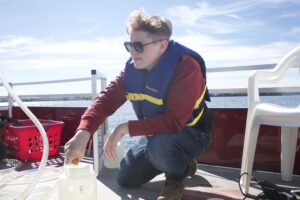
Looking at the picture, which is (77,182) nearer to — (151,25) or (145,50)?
(145,50)

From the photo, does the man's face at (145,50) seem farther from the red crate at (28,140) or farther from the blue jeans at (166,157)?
the red crate at (28,140)

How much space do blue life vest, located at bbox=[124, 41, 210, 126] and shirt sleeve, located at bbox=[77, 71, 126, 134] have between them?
0.19ft

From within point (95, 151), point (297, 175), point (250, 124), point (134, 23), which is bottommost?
point (297, 175)

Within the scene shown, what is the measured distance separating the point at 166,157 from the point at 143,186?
20.9 inches

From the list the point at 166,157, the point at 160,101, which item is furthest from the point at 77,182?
the point at 160,101

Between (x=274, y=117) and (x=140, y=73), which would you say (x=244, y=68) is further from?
(x=140, y=73)

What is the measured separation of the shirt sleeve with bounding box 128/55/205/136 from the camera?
173 cm

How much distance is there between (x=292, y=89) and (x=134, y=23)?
1.49 m

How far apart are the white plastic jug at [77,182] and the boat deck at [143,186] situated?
0.58 m

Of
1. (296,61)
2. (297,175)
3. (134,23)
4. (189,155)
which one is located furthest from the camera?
(297,175)

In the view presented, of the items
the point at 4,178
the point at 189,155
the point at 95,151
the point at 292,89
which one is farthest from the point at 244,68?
the point at 4,178

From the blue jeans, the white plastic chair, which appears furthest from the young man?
the white plastic chair

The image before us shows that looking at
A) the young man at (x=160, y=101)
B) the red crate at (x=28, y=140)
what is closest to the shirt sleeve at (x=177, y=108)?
the young man at (x=160, y=101)

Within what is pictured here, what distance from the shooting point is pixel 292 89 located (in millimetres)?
2725
